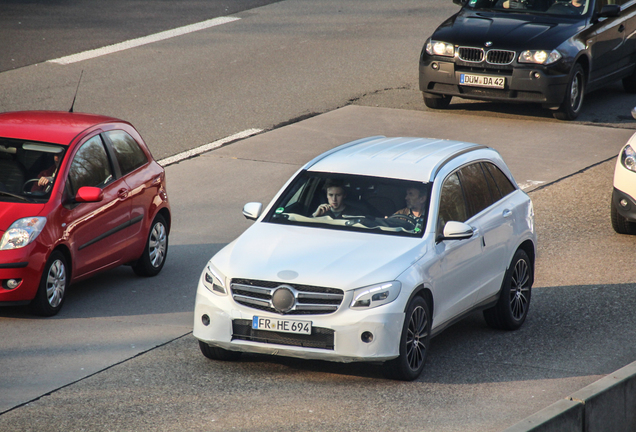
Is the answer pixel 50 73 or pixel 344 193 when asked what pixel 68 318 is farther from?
pixel 50 73

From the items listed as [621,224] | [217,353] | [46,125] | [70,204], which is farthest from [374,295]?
[621,224]

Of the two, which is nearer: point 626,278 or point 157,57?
point 626,278

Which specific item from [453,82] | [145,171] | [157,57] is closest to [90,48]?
[157,57]

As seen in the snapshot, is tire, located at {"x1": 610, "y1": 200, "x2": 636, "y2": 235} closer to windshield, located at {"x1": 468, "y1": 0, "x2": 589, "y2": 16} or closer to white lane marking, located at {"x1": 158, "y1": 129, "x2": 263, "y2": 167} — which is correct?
white lane marking, located at {"x1": 158, "y1": 129, "x2": 263, "y2": 167}

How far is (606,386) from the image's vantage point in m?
6.87

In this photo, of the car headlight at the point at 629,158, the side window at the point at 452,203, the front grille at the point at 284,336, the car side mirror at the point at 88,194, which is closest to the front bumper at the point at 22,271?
the car side mirror at the point at 88,194

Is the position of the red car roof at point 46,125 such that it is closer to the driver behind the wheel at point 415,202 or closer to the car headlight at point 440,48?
the driver behind the wheel at point 415,202

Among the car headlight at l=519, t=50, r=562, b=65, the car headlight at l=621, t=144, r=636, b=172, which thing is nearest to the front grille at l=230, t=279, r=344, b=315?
the car headlight at l=621, t=144, r=636, b=172

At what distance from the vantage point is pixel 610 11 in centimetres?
1714

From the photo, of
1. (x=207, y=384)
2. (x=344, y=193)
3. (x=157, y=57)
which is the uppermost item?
(x=344, y=193)

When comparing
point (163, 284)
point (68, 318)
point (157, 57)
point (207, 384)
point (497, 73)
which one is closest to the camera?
point (207, 384)

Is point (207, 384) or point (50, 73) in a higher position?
point (207, 384)

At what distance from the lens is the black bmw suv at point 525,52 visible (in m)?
16.5

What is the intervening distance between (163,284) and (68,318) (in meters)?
1.37
